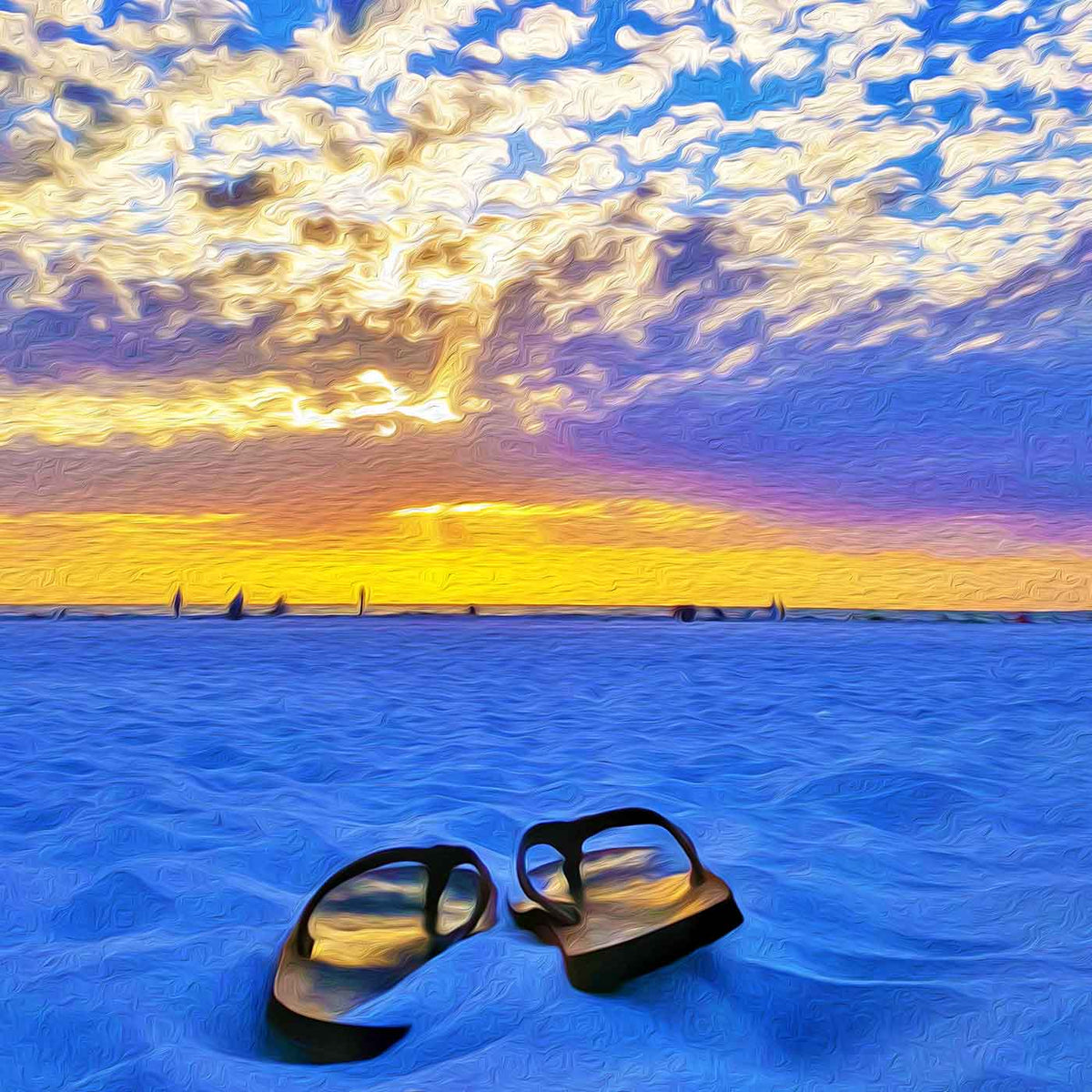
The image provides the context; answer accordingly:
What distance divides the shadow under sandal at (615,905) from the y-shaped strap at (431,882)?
198 millimetres

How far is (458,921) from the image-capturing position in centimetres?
354

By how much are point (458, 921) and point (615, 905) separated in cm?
69

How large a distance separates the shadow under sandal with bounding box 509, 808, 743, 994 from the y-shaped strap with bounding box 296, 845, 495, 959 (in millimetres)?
198

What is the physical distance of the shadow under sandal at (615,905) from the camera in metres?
2.91

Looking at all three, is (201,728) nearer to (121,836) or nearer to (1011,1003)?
(121,836)

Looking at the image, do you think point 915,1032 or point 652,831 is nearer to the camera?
point 915,1032

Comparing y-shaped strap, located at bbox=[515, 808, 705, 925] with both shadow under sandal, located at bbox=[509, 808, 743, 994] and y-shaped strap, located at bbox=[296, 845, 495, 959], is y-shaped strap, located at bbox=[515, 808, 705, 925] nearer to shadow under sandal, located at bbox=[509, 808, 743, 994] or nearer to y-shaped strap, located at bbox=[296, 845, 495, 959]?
shadow under sandal, located at bbox=[509, 808, 743, 994]

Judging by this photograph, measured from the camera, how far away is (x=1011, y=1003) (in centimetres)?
290

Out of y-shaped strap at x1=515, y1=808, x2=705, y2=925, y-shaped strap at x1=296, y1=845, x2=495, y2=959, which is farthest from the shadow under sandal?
y-shaped strap at x1=296, y1=845, x2=495, y2=959

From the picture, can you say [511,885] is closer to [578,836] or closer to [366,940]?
[578,836]

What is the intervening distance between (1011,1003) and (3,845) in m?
5.40

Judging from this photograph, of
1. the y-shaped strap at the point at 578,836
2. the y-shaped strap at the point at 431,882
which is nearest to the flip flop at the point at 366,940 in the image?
the y-shaped strap at the point at 431,882

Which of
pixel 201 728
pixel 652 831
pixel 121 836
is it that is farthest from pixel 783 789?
pixel 201 728

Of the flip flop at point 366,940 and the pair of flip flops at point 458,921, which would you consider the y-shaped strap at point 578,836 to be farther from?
the flip flop at point 366,940
